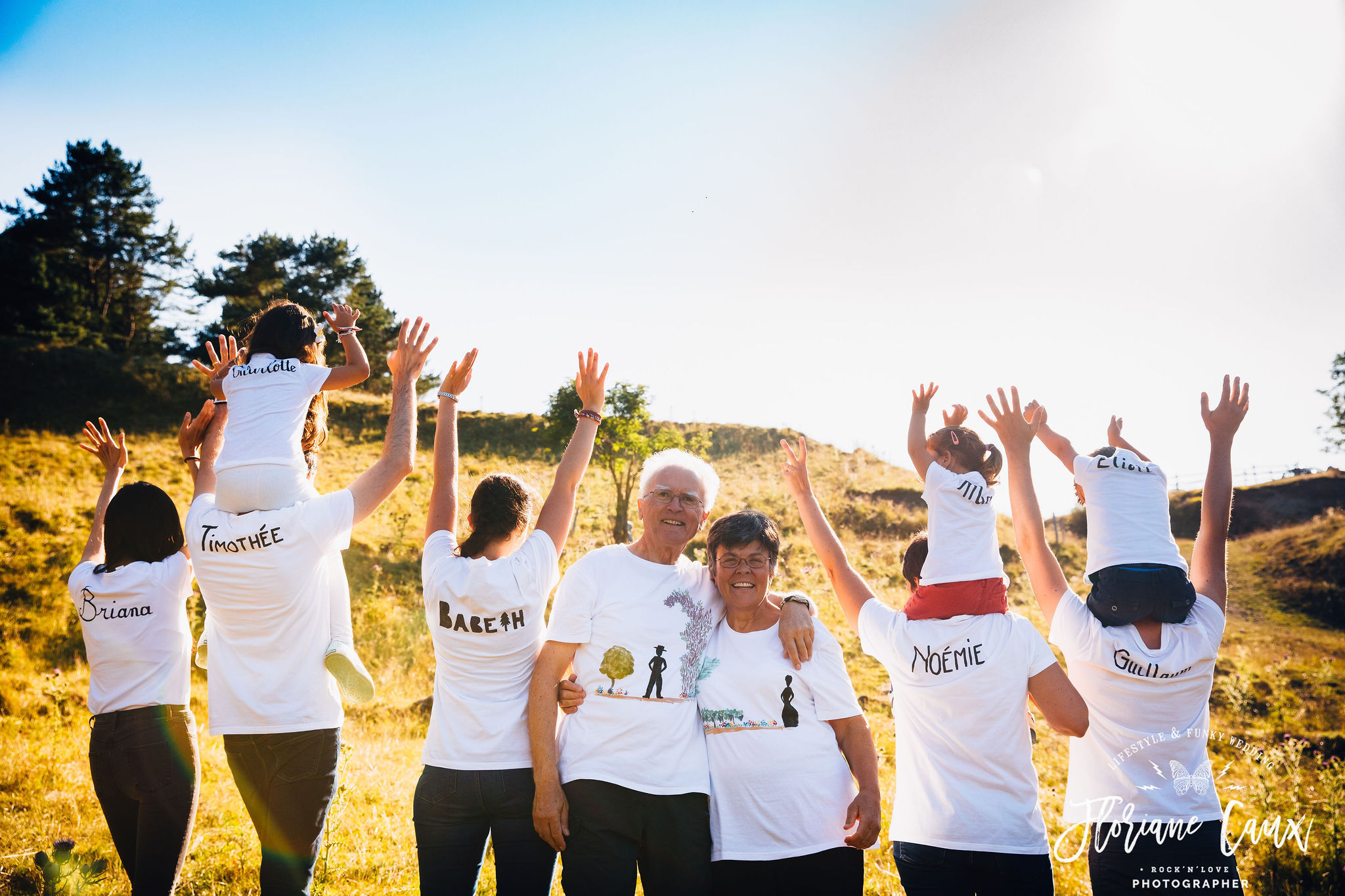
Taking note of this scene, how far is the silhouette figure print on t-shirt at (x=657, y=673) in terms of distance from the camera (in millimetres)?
2982

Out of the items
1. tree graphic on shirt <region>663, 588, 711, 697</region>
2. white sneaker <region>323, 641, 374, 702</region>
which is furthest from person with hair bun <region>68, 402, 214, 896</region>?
tree graphic on shirt <region>663, 588, 711, 697</region>

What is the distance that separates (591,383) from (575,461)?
0.47m

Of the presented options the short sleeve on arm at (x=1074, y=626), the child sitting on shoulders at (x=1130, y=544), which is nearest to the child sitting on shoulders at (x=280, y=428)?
the short sleeve on arm at (x=1074, y=626)

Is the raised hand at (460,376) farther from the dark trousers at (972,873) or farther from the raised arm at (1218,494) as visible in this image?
the raised arm at (1218,494)

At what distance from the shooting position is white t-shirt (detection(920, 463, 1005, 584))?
9.85ft

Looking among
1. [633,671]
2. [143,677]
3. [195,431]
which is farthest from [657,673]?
[195,431]

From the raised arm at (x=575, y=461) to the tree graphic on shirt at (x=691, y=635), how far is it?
593 millimetres

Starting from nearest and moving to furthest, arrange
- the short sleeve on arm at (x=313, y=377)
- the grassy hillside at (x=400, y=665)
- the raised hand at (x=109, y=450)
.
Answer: the short sleeve on arm at (x=313, y=377) → the raised hand at (x=109, y=450) → the grassy hillside at (x=400, y=665)

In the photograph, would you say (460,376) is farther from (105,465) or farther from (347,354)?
(105,465)

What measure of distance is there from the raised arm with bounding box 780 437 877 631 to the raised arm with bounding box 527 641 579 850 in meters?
1.34

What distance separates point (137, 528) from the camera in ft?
11.8

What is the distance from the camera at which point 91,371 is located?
29344mm

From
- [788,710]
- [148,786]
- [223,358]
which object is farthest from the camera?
[223,358]

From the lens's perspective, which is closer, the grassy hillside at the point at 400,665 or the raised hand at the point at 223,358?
the raised hand at the point at 223,358
